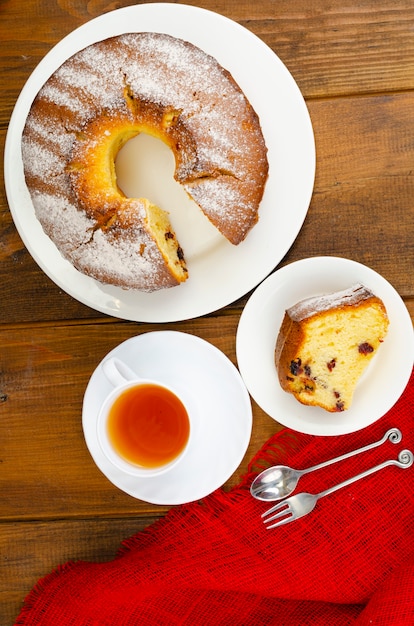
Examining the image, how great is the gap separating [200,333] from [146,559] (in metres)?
0.57

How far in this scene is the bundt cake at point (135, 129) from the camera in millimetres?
1306

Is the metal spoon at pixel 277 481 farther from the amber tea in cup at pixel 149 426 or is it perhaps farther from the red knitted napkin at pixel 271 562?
the amber tea in cup at pixel 149 426

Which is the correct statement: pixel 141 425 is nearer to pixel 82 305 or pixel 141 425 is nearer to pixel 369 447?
pixel 82 305

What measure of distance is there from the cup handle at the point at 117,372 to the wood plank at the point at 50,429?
12 cm

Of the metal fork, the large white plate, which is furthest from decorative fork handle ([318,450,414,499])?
the large white plate

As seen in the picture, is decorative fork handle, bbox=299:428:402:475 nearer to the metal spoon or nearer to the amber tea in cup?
the metal spoon

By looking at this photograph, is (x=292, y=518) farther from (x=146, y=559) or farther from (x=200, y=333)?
(x=200, y=333)

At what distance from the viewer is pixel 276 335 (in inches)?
58.4

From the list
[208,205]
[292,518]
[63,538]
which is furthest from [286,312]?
[63,538]

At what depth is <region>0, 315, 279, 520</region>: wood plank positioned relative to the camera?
1575 millimetres

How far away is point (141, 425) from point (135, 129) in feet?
2.15

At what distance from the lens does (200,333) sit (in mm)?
1528

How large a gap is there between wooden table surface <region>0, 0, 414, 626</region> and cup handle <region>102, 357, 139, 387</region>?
117mm

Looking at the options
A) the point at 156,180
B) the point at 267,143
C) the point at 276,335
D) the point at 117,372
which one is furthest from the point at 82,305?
the point at 267,143
